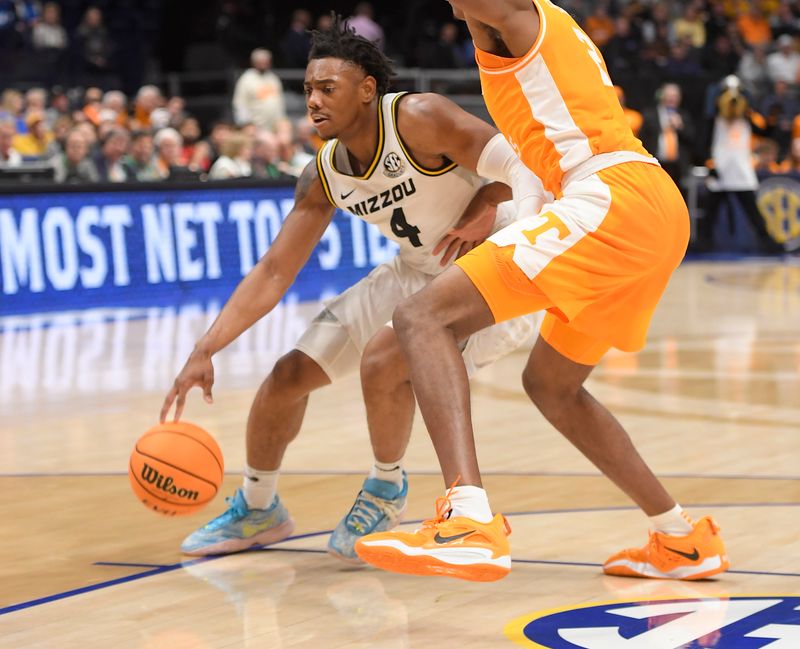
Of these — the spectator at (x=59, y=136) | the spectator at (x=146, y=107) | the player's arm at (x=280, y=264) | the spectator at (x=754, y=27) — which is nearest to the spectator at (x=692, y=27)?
the spectator at (x=754, y=27)

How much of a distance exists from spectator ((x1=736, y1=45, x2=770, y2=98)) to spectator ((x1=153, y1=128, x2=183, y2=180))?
1166 cm

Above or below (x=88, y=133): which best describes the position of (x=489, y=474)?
below

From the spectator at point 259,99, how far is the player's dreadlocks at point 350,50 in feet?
44.5

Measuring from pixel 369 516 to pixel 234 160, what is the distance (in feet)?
37.7

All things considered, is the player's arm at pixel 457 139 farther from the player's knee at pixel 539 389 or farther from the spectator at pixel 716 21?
the spectator at pixel 716 21

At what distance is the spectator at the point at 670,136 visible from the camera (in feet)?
65.7

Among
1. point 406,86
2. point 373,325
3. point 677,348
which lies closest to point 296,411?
point 373,325

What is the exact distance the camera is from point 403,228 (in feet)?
17.4

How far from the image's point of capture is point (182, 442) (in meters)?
5.02

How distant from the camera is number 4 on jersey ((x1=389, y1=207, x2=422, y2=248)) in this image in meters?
5.24

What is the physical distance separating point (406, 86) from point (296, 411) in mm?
15418

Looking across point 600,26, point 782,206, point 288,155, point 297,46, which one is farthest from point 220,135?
point 600,26

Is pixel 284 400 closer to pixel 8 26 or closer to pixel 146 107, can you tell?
pixel 146 107

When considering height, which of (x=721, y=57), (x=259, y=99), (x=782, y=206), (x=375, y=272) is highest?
(x=721, y=57)
